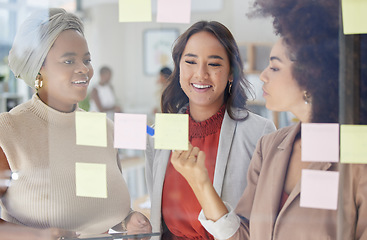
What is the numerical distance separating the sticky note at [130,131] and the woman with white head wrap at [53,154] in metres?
0.05

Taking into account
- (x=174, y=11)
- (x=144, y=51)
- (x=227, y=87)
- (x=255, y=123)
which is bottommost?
(x=255, y=123)

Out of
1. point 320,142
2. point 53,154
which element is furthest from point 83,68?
point 320,142

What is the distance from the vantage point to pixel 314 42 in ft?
3.31

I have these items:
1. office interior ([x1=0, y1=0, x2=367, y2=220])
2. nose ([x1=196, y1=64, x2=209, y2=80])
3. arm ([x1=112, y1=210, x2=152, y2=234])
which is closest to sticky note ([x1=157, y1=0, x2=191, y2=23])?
office interior ([x1=0, y1=0, x2=367, y2=220])

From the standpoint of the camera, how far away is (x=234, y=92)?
42.7 inches

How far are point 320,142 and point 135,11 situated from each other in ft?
2.08

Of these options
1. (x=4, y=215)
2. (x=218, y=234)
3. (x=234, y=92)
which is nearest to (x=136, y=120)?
(x=234, y=92)

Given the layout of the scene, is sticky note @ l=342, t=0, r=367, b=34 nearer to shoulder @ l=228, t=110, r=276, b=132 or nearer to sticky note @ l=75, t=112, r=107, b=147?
shoulder @ l=228, t=110, r=276, b=132

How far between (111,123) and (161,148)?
0.17 metres

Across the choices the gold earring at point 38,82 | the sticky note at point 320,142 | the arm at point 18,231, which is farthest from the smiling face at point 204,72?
the arm at point 18,231

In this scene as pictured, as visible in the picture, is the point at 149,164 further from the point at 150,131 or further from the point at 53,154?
the point at 53,154

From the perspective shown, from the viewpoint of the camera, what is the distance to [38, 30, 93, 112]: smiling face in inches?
46.6

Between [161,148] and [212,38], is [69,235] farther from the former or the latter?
[212,38]

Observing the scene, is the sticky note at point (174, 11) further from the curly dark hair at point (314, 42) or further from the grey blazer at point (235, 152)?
the grey blazer at point (235, 152)
